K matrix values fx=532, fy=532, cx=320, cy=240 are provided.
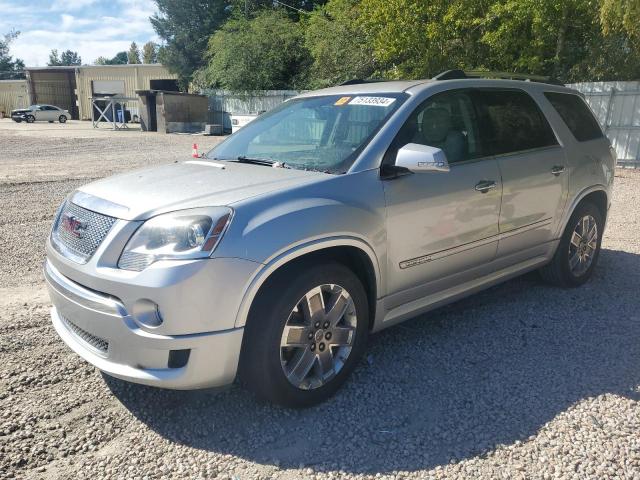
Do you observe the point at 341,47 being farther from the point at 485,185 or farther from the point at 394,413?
the point at 394,413

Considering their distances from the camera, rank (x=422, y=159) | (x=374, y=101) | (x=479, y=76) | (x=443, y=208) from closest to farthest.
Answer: (x=422, y=159)
(x=443, y=208)
(x=374, y=101)
(x=479, y=76)

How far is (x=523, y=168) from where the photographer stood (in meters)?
4.29

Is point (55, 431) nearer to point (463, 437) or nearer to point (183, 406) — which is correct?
point (183, 406)

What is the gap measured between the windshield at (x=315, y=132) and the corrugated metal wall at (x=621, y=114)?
13971 millimetres

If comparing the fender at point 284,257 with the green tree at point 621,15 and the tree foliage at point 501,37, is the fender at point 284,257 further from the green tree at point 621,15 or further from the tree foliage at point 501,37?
the tree foliage at point 501,37

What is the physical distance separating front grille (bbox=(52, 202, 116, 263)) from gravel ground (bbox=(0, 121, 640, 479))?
2.98ft

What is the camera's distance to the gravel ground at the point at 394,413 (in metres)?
2.70

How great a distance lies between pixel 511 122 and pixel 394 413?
103 inches

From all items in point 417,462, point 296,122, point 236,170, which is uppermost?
point 296,122

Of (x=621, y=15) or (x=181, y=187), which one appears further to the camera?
(x=621, y=15)

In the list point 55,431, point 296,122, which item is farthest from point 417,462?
point 296,122

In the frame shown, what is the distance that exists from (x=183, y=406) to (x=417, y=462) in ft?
4.60

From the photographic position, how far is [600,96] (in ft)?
53.8

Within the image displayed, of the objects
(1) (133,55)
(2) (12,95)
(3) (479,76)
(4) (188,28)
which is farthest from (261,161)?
(1) (133,55)
